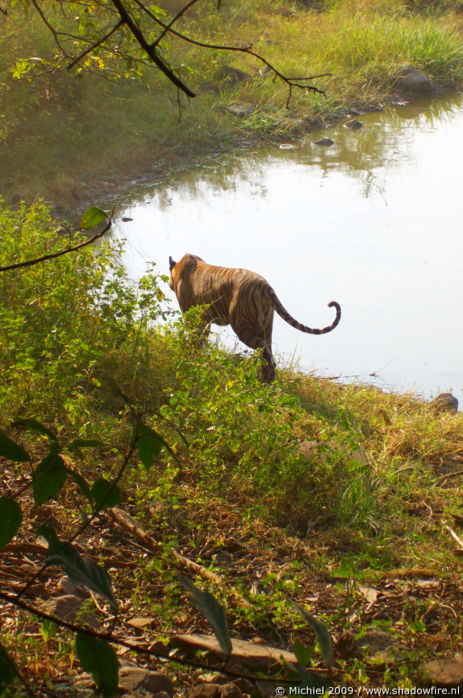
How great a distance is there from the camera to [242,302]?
201 inches

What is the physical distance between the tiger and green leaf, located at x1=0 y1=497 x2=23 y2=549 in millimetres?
3662

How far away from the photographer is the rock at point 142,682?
73.9 inches

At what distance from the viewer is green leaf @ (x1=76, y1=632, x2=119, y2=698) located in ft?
3.09

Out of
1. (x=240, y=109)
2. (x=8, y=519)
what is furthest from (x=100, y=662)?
(x=240, y=109)

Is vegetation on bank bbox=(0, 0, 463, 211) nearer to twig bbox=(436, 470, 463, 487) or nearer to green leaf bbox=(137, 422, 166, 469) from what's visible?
twig bbox=(436, 470, 463, 487)

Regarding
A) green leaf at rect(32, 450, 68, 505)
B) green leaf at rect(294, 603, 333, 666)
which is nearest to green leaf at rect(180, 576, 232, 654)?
green leaf at rect(294, 603, 333, 666)

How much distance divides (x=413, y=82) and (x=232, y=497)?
1339 centimetres

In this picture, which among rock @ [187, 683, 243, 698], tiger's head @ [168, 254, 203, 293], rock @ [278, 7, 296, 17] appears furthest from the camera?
rock @ [278, 7, 296, 17]

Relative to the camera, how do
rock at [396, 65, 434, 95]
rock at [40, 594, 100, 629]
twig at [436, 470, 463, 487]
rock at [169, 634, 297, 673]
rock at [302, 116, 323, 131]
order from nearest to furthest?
rock at [169, 634, 297, 673] → rock at [40, 594, 100, 629] → twig at [436, 470, 463, 487] → rock at [302, 116, 323, 131] → rock at [396, 65, 434, 95]

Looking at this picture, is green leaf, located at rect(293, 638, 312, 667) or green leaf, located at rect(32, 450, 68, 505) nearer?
green leaf, located at rect(293, 638, 312, 667)

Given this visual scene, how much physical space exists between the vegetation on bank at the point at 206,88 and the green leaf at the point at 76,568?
629cm

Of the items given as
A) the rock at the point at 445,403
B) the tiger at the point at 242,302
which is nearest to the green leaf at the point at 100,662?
the tiger at the point at 242,302

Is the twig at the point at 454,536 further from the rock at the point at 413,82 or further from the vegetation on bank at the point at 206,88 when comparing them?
the rock at the point at 413,82

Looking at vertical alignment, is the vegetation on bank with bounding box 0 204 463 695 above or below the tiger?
below
